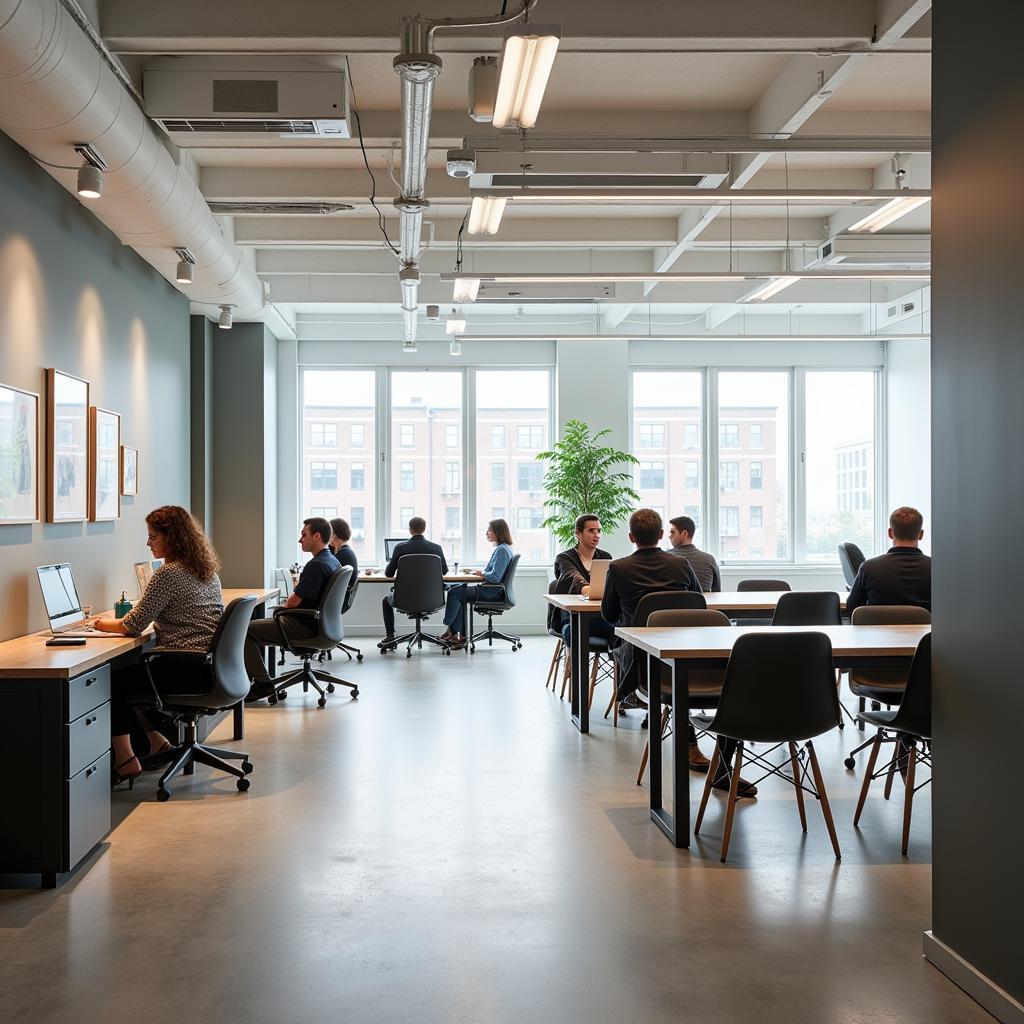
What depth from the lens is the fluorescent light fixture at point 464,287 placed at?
7.97 metres

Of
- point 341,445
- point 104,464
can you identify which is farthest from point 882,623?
point 341,445

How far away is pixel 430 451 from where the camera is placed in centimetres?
1234

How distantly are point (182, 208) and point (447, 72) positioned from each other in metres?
1.78

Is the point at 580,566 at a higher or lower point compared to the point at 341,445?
lower

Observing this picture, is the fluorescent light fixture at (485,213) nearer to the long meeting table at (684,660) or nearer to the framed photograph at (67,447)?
the framed photograph at (67,447)

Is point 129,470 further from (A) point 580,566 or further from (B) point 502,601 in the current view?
(B) point 502,601

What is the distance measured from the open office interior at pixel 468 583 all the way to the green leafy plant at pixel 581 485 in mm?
1160

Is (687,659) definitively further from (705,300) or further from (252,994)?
(705,300)

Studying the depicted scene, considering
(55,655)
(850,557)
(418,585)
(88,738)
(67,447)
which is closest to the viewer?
(88,738)

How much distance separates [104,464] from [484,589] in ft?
15.7

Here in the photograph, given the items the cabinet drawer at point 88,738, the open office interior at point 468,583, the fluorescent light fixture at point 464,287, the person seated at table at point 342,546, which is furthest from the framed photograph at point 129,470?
the cabinet drawer at point 88,738

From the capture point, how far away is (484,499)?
12406mm

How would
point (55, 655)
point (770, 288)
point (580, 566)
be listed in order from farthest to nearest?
point (770, 288) < point (580, 566) < point (55, 655)

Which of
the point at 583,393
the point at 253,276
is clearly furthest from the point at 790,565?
the point at 253,276
